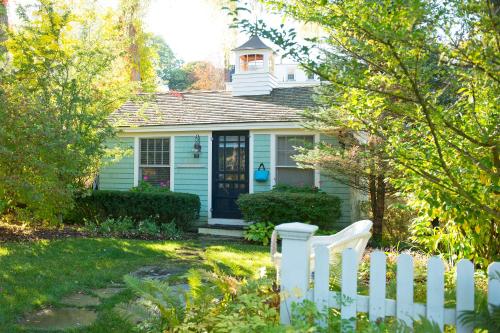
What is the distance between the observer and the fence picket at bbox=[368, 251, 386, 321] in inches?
120

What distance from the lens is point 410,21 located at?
2.74 metres

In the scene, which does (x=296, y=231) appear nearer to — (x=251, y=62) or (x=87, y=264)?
(x=87, y=264)

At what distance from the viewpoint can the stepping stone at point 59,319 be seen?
441 cm

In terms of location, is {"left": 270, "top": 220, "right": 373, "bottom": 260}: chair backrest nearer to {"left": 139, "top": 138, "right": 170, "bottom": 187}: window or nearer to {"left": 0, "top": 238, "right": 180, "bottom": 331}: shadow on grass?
{"left": 0, "top": 238, "right": 180, "bottom": 331}: shadow on grass

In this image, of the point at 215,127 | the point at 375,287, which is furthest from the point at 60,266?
the point at 215,127

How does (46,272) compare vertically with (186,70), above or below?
below

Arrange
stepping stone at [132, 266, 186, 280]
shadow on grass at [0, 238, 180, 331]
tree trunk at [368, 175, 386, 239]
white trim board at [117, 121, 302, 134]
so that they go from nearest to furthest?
shadow on grass at [0, 238, 180, 331] → stepping stone at [132, 266, 186, 280] → tree trunk at [368, 175, 386, 239] → white trim board at [117, 121, 302, 134]

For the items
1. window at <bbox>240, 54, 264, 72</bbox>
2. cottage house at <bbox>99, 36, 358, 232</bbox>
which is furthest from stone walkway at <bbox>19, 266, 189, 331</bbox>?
window at <bbox>240, 54, 264, 72</bbox>

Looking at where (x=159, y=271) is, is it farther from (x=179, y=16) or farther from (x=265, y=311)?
(x=179, y=16)

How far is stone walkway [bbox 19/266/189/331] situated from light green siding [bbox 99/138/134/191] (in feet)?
24.6

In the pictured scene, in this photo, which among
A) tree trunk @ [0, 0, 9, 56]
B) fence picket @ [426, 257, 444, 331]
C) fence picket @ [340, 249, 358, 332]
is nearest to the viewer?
fence picket @ [426, 257, 444, 331]

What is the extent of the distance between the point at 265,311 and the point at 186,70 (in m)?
47.0

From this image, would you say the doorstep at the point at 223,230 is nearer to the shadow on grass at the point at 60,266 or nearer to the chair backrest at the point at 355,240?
the shadow on grass at the point at 60,266

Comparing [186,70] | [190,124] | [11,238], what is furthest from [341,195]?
[186,70]
